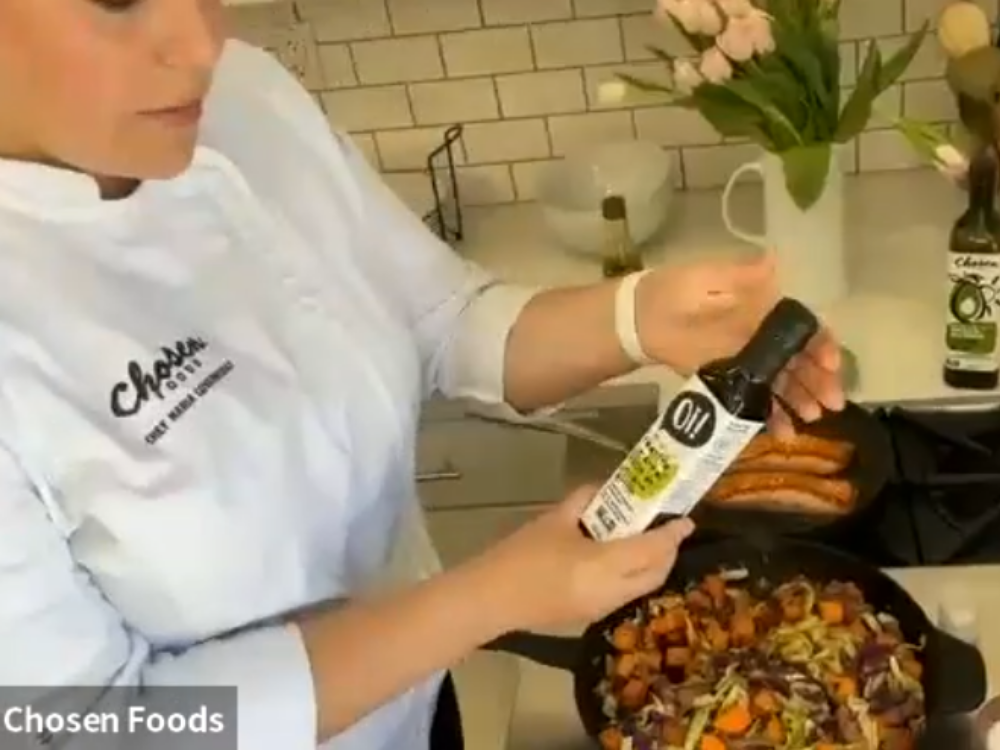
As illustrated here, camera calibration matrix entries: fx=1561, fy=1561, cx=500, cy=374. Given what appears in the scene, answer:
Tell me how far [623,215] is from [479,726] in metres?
0.54

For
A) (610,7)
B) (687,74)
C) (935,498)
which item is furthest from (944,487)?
(610,7)

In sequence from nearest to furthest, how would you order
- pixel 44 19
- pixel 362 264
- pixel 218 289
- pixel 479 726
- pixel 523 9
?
pixel 44 19 → pixel 218 289 → pixel 362 264 → pixel 479 726 → pixel 523 9

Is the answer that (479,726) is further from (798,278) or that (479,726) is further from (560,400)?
(798,278)

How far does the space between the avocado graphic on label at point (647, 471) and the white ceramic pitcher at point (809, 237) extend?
65 centimetres

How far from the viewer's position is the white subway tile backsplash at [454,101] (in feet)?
5.80

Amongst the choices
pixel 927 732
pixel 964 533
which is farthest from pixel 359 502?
→ pixel 964 533

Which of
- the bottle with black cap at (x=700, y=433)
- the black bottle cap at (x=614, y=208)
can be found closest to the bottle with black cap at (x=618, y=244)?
the black bottle cap at (x=614, y=208)

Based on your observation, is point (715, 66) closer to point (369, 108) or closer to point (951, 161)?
point (951, 161)

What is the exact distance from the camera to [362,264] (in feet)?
3.77

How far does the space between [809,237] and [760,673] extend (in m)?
0.60

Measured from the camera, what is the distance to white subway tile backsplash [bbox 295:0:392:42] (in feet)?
5.69

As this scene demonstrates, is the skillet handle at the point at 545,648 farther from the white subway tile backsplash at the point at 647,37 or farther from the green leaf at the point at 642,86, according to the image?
the white subway tile backsplash at the point at 647,37

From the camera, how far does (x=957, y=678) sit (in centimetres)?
106
